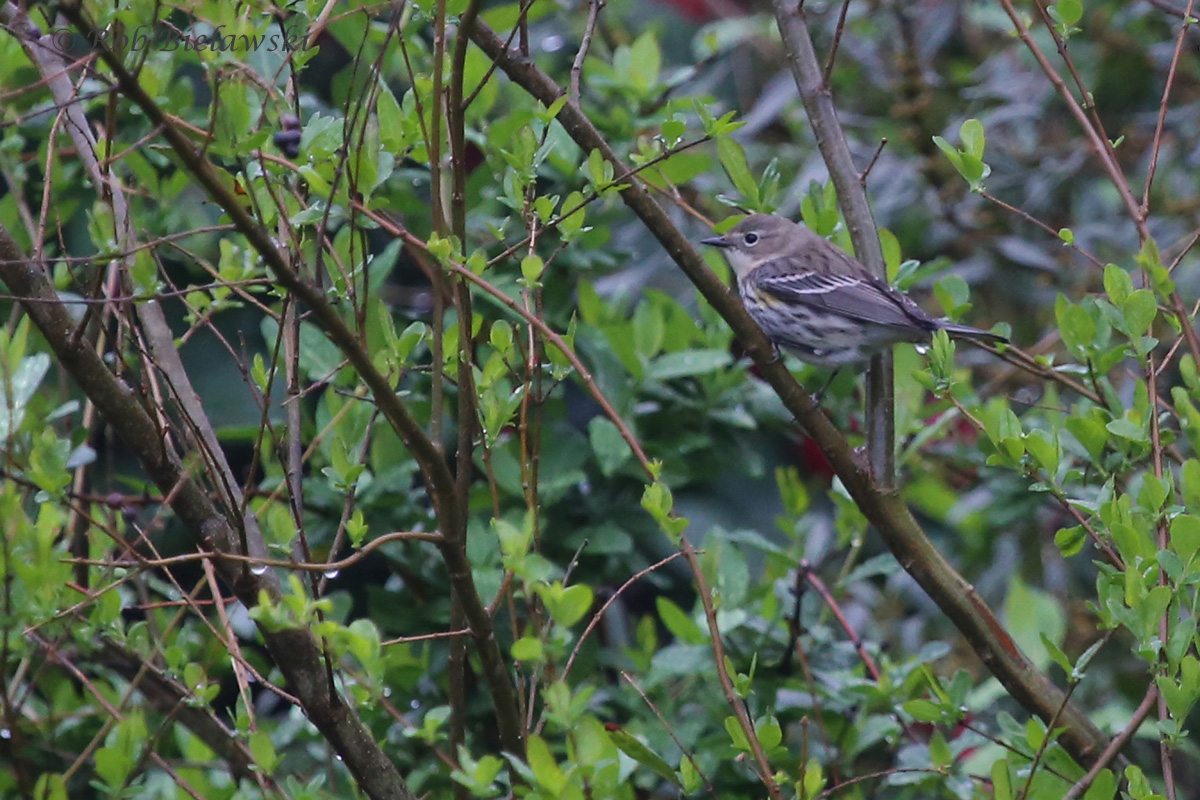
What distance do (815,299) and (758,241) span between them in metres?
0.36

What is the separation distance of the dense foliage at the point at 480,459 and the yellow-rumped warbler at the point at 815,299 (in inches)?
5.9

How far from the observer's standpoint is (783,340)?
3.86 m

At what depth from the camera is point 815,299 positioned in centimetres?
438

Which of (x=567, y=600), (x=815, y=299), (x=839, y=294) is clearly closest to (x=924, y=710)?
(x=567, y=600)

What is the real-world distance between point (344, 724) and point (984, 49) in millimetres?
5230

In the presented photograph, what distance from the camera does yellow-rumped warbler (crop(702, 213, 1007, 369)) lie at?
11.4ft

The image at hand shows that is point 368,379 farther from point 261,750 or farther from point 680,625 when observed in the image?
point 680,625

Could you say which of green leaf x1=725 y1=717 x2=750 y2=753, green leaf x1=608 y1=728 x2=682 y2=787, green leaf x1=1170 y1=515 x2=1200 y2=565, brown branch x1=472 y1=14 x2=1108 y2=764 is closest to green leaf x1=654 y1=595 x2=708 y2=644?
brown branch x1=472 y1=14 x2=1108 y2=764

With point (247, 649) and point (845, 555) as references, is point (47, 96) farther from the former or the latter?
point (845, 555)

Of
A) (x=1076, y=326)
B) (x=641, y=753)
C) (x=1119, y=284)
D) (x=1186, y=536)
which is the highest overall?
(x=1119, y=284)

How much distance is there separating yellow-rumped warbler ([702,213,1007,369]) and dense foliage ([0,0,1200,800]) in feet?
0.49

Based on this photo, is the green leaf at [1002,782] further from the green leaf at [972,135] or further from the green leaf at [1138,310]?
the green leaf at [972,135]

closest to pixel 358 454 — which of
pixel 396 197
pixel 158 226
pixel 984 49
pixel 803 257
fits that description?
pixel 396 197

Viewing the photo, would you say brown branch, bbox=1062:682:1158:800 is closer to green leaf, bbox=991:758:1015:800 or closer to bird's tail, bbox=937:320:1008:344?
green leaf, bbox=991:758:1015:800
